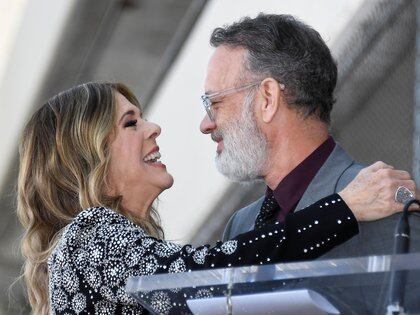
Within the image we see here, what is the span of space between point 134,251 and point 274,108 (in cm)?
55

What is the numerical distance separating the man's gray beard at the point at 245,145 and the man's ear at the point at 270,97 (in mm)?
25

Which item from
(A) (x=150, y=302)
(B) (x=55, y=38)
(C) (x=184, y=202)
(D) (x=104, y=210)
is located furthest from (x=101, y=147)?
(C) (x=184, y=202)

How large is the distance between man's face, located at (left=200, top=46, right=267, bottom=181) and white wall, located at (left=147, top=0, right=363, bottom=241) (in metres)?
1.52

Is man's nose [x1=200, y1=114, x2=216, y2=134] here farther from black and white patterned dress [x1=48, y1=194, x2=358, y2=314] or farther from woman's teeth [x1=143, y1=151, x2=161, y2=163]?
black and white patterned dress [x1=48, y1=194, x2=358, y2=314]

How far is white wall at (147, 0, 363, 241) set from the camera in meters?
4.74

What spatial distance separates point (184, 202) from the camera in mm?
5402

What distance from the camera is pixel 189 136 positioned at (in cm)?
512

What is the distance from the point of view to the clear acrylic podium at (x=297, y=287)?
1792 mm

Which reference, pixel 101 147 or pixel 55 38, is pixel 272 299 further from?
pixel 55 38

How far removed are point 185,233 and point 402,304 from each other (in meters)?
3.83

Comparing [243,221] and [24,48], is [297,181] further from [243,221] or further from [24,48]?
[24,48]

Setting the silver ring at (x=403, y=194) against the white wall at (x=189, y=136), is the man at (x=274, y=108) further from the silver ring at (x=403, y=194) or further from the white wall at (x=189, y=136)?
the white wall at (x=189, y=136)

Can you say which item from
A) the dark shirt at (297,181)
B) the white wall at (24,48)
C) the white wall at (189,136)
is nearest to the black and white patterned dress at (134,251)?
the dark shirt at (297,181)

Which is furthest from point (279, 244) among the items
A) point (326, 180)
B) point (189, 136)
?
point (189, 136)
